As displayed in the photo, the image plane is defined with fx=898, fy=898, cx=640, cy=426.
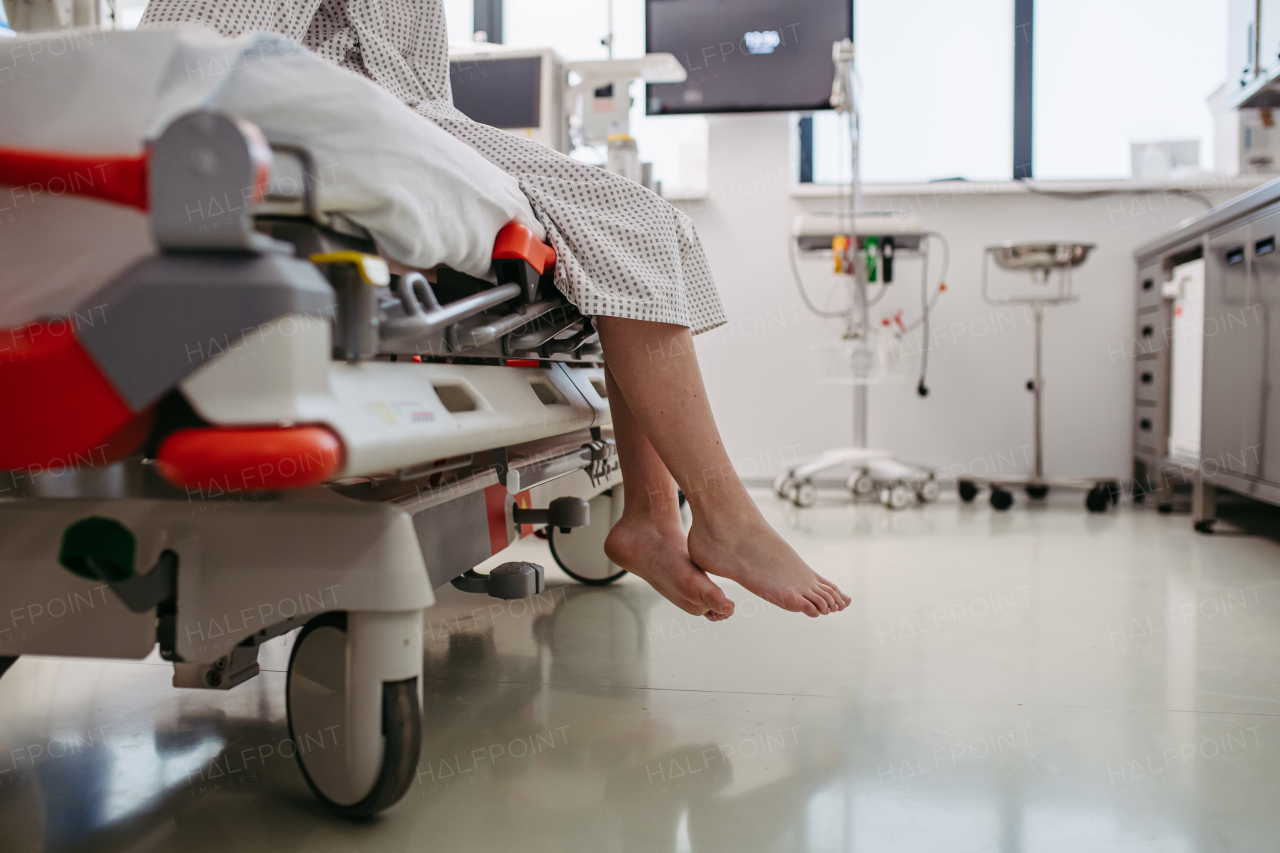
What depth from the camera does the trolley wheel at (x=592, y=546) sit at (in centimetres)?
173

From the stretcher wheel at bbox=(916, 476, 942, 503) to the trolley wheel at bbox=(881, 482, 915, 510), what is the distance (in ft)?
0.24

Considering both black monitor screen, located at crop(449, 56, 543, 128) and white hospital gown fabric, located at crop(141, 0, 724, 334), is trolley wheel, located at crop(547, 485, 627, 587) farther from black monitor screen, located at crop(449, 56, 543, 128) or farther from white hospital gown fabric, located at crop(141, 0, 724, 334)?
black monitor screen, located at crop(449, 56, 543, 128)

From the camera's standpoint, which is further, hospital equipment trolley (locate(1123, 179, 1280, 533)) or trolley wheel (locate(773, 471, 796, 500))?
trolley wheel (locate(773, 471, 796, 500))

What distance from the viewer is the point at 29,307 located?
25.5 inches

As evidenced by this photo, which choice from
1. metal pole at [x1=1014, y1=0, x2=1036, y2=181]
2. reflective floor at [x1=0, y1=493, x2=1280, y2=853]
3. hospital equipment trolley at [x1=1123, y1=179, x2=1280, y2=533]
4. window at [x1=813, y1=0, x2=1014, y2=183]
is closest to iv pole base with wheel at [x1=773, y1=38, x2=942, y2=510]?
window at [x1=813, y1=0, x2=1014, y2=183]

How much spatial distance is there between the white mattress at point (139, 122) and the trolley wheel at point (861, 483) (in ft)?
8.22

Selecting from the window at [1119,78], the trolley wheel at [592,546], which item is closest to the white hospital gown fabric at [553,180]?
the trolley wheel at [592,546]

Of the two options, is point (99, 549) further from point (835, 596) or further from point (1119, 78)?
point (1119, 78)

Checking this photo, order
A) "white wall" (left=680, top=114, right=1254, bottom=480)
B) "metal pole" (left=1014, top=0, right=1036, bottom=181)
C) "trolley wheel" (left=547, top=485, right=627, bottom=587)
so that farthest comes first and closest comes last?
"metal pole" (left=1014, top=0, right=1036, bottom=181)
"white wall" (left=680, top=114, right=1254, bottom=480)
"trolley wheel" (left=547, top=485, right=627, bottom=587)

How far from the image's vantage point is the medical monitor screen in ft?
11.0

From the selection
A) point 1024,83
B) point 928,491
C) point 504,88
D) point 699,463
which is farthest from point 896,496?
point 699,463

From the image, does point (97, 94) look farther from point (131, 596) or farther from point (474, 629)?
point (474, 629)

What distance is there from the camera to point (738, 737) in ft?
3.26

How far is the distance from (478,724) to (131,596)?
0.44 meters
